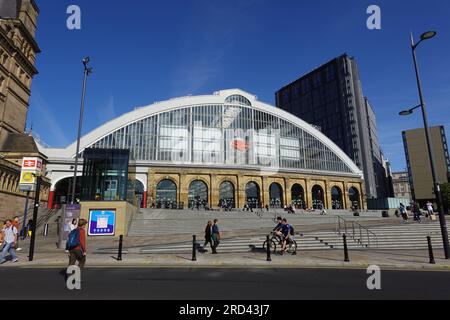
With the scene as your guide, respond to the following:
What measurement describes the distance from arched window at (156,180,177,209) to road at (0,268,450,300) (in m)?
31.7

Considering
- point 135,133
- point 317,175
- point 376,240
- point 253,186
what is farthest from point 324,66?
point 376,240

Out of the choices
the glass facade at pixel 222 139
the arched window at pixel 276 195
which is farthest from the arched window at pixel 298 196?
the glass facade at pixel 222 139

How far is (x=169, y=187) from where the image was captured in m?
43.2

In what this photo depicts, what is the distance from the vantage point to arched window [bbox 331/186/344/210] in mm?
52009

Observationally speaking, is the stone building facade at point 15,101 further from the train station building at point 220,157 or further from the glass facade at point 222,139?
the glass facade at point 222,139

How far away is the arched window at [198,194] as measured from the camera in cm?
4322

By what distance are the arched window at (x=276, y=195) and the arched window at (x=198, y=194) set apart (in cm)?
1114

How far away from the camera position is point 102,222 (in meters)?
21.4

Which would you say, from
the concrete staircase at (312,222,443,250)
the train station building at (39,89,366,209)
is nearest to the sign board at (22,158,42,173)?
the concrete staircase at (312,222,443,250)

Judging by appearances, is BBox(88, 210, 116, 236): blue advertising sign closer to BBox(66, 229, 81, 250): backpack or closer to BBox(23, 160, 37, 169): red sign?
BBox(23, 160, 37, 169): red sign

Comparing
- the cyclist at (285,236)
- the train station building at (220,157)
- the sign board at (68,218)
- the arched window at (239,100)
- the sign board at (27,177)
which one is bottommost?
the cyclist at (285,236)
